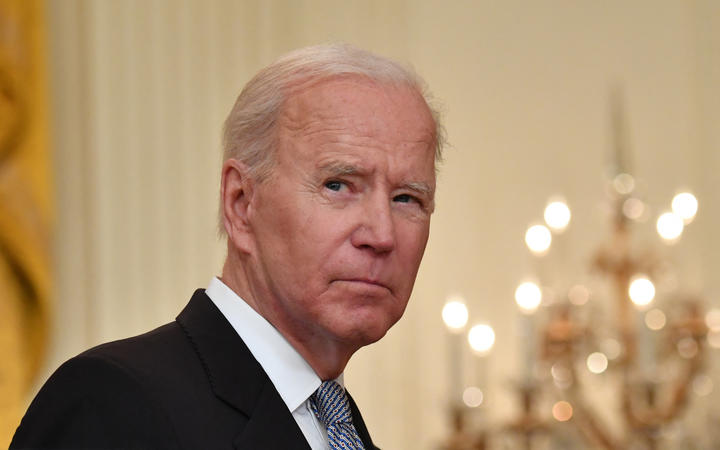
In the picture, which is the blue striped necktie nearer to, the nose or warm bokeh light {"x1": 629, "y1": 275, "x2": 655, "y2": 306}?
the nose

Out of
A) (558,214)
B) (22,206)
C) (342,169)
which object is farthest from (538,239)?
(342,169)

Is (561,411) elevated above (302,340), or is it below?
below

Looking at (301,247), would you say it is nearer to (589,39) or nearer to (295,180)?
(295,180)

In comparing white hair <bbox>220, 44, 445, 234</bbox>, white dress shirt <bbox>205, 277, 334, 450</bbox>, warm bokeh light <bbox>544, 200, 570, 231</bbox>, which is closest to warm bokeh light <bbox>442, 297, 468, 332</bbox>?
warm bokeh light <bbox>544, 200, 570, 231</bbox>

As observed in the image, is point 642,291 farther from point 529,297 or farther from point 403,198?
point 403,198

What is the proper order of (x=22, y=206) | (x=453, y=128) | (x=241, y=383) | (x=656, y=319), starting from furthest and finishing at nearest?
1. (x=453, y=128)
2. (x=656, y=319)
3. (x=22, y=206)
4. (x=241, y=383)

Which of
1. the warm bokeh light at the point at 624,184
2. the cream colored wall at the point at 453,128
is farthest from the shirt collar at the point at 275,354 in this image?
the warm bokeh light at the point at 624,184

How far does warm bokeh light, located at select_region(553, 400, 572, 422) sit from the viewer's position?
5581 millimetres

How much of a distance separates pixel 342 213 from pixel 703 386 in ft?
14.1

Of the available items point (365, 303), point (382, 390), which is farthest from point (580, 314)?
point (365, 303)

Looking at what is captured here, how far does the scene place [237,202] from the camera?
2094 mm

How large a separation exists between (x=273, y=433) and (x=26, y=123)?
243 cm

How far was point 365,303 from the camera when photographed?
6.45 ft

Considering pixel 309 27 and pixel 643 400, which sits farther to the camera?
pixel 309 27
